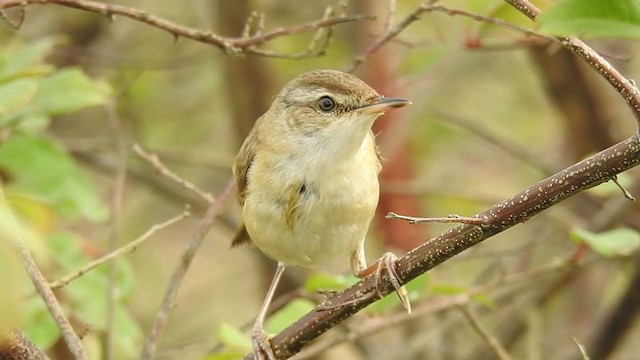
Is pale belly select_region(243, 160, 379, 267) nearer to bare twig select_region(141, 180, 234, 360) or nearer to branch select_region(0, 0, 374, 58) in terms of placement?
bare twig select_region(141, 180, 234, 360)

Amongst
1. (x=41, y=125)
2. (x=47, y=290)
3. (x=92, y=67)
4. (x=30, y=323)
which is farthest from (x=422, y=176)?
(x=47, y=290)

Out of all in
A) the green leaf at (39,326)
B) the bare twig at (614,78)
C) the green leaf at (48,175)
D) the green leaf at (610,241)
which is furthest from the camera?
the green leaf at (48,175)

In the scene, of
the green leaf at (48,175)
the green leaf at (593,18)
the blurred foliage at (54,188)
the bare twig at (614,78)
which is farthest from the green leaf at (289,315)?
the green leaf at (593,18)

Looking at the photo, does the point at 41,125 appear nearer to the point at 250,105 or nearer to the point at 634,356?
the point at 250,105

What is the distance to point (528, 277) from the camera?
388 cm

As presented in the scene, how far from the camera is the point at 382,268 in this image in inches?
101

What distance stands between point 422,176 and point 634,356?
189 centimetres

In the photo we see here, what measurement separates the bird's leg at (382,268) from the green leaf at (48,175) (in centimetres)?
108

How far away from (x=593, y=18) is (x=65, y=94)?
2271 mm

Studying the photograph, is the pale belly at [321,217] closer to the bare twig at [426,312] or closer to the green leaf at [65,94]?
the bare twig at [426,312]

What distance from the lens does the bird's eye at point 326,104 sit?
329cm

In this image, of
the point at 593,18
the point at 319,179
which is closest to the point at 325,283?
the point at 319,179

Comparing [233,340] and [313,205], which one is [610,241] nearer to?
[313,205]

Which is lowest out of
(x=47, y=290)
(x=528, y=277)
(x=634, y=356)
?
(x=634, y=356)
